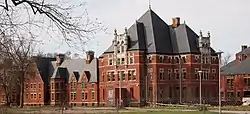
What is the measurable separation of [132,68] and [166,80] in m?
5.94

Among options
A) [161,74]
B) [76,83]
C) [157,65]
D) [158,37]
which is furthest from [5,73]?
[76,83]

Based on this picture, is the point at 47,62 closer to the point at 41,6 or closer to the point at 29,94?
the point at 29,94

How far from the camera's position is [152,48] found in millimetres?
86938

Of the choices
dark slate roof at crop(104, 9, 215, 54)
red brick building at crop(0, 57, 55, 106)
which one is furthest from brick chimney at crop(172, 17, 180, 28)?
red brick building at crop(0, 57, 55, 106)

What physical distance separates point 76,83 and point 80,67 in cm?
348

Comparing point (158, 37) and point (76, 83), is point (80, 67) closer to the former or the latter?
point (76, 83)

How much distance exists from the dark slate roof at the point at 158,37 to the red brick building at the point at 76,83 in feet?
25.5

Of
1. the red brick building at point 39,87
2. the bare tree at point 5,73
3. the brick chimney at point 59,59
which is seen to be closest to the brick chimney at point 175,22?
the brick chimney at point 59,59

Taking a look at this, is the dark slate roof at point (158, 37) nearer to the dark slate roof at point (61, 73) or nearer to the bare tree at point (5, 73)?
the dark slate roof at point (61, 73)

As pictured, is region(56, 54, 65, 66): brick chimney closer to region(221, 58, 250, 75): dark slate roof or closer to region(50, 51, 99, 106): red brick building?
region(50, 51, 99, 106): red brick building

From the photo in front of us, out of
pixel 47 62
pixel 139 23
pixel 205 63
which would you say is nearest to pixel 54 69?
pixel 47 62

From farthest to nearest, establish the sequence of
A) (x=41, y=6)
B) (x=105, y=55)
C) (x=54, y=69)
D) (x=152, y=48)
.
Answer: (x=54, y=69), (x=105, y=55), (x=152, y=48), (x=41, y=6)

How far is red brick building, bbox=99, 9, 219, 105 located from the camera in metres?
86.8

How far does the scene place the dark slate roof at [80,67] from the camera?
97.5 m
